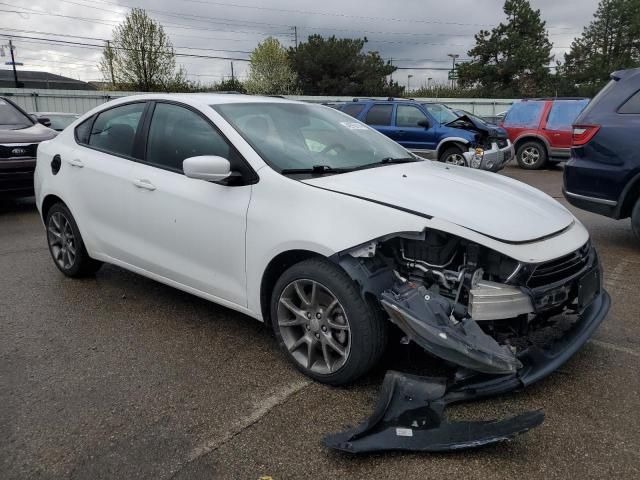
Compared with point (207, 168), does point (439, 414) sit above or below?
below

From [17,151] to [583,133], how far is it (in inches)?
296

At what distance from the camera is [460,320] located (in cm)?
265

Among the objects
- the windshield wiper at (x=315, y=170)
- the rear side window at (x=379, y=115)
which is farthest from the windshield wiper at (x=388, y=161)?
the rear side window at (x=379, y=115)

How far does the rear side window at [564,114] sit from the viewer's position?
13.9 meters

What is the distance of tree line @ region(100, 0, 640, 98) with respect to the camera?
175 feet

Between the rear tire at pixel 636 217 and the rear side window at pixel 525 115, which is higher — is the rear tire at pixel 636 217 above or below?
below

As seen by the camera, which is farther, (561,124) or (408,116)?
(561,124)

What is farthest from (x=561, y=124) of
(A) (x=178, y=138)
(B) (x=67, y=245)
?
(B) (x=67, y=245)

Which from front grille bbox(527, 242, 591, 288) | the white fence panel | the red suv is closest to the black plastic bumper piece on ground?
front grille bbox(527, 242, 591, 288)

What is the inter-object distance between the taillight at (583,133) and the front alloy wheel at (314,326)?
3.97 meters

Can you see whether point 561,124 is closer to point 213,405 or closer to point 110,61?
point 213,405

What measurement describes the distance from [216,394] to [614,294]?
3.32 m

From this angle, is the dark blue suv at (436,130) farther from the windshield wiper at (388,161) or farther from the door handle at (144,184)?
the door handle at (144,184)

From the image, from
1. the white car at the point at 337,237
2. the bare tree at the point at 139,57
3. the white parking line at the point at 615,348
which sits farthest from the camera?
the bare tree at the point at 139,57
